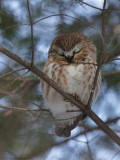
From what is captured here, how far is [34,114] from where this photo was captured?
4504mm

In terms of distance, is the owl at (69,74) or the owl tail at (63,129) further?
the owl tail at (63,129)

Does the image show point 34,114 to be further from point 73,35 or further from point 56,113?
point 73,35

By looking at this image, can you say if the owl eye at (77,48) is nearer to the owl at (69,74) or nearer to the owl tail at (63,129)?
the owl at (69,74)

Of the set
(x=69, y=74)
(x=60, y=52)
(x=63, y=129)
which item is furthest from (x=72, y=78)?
(x=63, y=129)

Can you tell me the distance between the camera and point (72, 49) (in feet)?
15.9

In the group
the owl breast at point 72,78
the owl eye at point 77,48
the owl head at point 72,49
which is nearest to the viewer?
the owl breast at point 72,78

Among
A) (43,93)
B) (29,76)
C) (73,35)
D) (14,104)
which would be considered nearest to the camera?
(14,104)

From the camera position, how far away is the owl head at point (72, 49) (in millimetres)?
4746

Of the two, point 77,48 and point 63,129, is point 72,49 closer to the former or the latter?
point 77,48

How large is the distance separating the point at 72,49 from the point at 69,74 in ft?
1.25

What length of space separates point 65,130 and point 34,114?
62cm

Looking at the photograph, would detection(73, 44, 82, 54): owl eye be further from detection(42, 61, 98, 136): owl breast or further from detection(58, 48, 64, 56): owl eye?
detection(42, 61, 98, 136): owl breast

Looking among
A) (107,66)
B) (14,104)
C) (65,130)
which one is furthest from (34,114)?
(107,66)

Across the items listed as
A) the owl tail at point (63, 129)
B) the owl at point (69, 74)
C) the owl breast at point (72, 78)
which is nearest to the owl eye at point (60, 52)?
the owl at point (69, 74)
